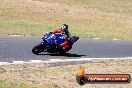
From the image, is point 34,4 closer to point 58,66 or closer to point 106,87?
point 58,66

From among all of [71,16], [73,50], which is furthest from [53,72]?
[71,16]

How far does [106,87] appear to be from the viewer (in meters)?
13.9

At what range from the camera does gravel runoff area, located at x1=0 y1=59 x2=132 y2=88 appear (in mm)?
13609

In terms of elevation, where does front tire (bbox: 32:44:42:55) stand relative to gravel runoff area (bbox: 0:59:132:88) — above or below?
below

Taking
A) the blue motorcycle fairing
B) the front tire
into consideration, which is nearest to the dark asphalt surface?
the front tire

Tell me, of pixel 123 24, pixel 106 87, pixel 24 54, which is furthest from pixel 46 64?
pixel 123 24

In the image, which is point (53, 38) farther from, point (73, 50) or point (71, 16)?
point (71, 16)

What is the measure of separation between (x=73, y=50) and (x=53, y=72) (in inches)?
253

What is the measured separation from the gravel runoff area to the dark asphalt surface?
4.68 ft

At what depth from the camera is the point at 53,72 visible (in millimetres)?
15859

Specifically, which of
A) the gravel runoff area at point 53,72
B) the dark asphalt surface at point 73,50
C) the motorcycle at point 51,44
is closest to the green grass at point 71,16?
the dark asphalt surface at point 73,50

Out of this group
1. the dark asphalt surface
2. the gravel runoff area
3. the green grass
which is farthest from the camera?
the green grass

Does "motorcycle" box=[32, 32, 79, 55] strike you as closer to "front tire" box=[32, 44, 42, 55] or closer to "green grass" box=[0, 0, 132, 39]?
"front tire" box=[32, 44, 42, 55]

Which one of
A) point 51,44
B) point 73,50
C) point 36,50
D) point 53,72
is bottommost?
point 73,50
